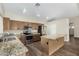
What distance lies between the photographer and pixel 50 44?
169 centimetres

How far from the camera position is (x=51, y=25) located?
1.72 metres

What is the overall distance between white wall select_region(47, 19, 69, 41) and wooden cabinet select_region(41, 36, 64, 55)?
0.11 m

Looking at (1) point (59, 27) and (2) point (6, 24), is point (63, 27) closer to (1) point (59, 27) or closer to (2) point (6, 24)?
(1) point (59, 27)

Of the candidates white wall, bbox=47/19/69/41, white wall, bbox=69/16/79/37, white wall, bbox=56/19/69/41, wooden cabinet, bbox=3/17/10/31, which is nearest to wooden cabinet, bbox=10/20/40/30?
wooden cabinet, bbox=3/17/10/31

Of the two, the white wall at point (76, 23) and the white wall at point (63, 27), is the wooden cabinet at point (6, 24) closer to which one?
the white wall at point (63, 27)

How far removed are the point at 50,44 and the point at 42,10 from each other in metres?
0.69

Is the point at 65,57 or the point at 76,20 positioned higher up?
the point at 76,20

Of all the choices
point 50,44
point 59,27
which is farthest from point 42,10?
point 50,44

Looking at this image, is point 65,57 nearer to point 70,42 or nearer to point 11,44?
point 70,42

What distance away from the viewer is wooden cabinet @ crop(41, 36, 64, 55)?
166 cm

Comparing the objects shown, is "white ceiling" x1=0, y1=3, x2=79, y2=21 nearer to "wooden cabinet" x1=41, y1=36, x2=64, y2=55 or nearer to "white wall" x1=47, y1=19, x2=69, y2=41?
"white wall" x1=47, y1=19, x2=69, y2=41

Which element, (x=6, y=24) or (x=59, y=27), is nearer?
(x=6, y=24)

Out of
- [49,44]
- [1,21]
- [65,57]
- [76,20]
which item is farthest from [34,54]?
[76,20]

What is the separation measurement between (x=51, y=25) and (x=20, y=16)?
0.64 m
